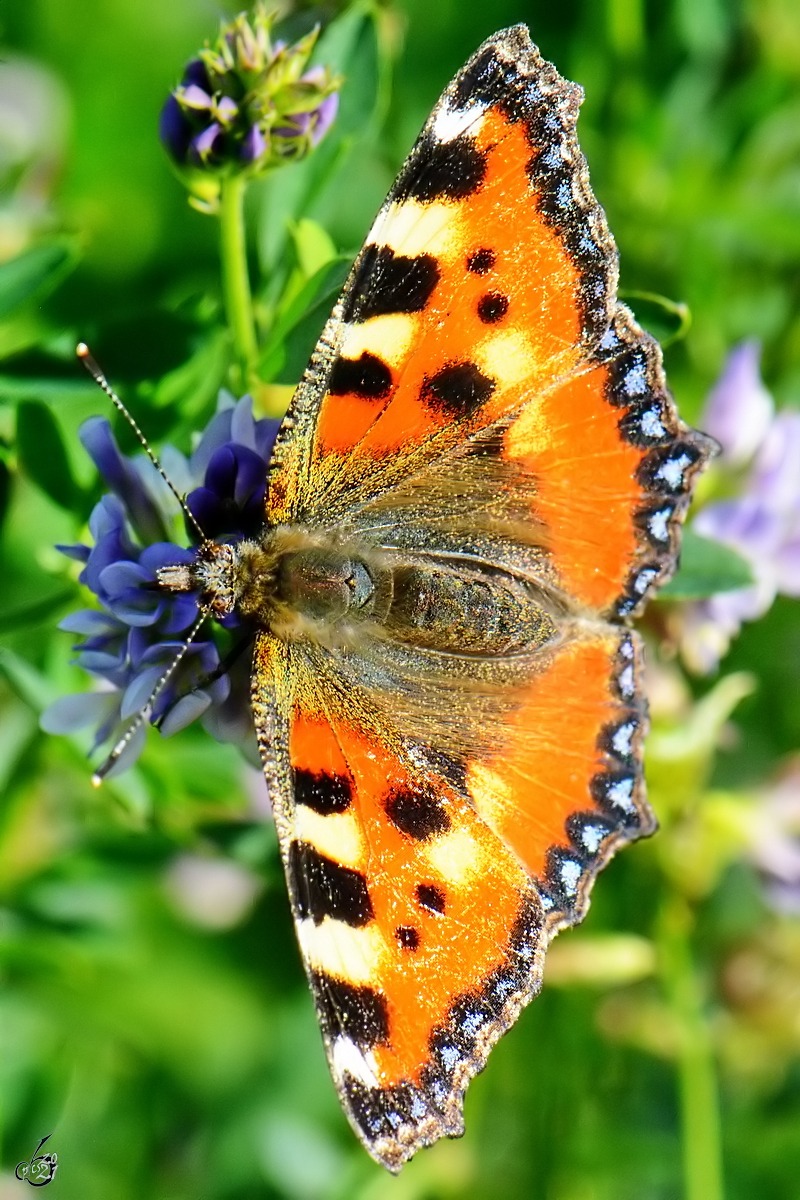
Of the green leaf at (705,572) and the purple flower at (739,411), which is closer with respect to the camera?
the green leaf at (705,572)

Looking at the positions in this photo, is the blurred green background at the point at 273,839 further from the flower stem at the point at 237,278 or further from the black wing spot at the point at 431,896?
the black wing spot at the point at 431,896

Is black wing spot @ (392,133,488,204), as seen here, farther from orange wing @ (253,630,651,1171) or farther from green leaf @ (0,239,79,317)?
orange wing @ (253,630,651,1171)

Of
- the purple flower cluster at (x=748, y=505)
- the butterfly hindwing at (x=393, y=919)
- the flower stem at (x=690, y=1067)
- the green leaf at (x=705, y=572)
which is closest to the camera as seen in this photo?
the butterfly hindwing at (x=393, y=919)

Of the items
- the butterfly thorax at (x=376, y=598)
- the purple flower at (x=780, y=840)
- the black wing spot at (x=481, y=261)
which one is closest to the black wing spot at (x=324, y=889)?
the butterfly thorax at (x=376, y=598)

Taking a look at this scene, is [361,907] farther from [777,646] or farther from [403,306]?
[777,646]

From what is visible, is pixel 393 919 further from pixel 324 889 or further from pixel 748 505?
pixel 748 505

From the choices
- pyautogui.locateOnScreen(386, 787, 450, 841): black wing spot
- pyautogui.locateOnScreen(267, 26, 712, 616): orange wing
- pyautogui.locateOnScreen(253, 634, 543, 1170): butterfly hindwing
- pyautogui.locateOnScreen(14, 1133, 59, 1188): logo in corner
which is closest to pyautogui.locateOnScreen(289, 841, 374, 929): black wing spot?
pyautogui.locateOnScreen(253, 634, 543, 1170): butterfly hindwing

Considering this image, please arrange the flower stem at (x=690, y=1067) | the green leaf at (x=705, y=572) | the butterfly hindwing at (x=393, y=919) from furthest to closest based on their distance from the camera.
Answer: the flower stem at (x=690, y=1067), the green leaf at (x=705, y=572), the butterfly hindwing at (x=393, y=919)
